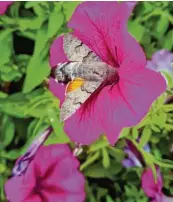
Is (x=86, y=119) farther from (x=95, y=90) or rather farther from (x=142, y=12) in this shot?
(x=142, y=12)

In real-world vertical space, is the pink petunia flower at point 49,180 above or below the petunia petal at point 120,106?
below

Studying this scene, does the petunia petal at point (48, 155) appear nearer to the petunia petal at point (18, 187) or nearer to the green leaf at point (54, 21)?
the petunia petal at point (18, 187)

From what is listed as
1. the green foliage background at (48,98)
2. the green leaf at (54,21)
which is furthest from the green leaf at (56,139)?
the green leaf at (54,21)

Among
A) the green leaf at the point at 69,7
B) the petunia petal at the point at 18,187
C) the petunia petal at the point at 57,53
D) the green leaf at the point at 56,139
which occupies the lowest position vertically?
the petunia petal at the point at 18,187

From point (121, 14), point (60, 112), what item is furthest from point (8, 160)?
point (121, 14)

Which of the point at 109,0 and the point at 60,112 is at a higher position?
the point at 109,0

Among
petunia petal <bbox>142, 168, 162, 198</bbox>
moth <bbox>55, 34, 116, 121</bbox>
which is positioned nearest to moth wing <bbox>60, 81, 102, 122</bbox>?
moth <bbox>55, 34, 116, 121</bbox>
